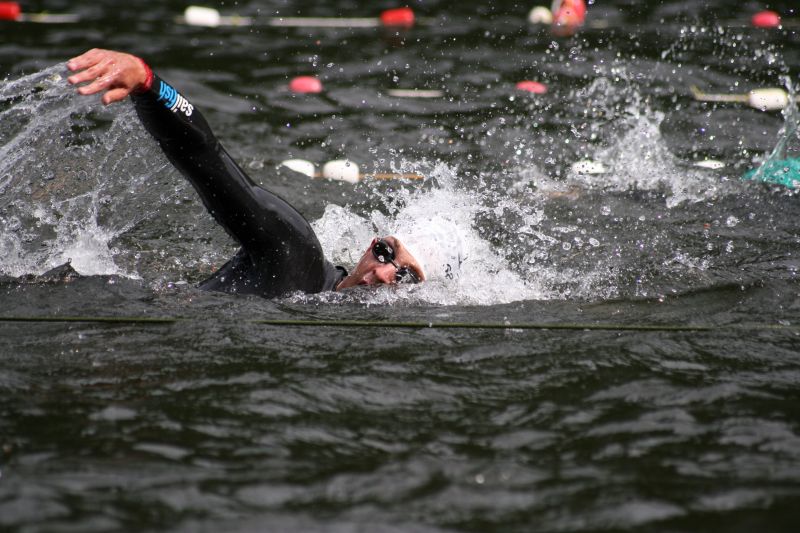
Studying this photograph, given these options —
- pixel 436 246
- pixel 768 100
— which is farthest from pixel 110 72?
pixel 768 100

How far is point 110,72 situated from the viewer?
4363mm

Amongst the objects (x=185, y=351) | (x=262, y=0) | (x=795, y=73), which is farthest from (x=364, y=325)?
(x=262, y=0)

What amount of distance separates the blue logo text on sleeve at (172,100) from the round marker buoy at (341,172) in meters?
3.25

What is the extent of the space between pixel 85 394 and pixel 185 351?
0.61m

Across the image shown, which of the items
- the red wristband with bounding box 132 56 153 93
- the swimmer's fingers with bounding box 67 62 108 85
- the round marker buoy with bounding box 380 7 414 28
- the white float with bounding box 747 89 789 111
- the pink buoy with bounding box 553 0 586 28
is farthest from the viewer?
the round marker buoy with bounding box 380 7 414 28

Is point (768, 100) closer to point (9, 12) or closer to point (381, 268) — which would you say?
point (381, 268)

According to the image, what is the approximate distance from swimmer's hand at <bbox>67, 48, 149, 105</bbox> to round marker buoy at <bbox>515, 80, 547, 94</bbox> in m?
5.70

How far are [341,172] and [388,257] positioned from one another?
105 inches

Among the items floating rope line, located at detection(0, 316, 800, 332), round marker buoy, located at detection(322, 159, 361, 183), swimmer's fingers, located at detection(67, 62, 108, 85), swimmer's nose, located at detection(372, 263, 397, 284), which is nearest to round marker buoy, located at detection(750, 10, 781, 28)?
round marker buoy, located at detection(322, 159, 361, 183)

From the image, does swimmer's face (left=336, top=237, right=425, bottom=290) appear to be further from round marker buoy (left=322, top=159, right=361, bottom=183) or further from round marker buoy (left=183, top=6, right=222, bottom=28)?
round marker buoy (left=183, top=6, right=222, bottom=28)

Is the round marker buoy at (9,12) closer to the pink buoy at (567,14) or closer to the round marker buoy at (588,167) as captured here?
the pink buoy at (567,14)

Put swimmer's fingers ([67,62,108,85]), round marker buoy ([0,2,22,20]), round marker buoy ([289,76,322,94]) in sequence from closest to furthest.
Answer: swimmer's fingers ([67,62,108,85]) → round marker buoy ([289,76,322,94]) → round marker buoy ([0,2,22,20])

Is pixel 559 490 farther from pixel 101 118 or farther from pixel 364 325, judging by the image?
pixel 101 118

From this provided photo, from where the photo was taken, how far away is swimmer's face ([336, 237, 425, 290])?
543cm
